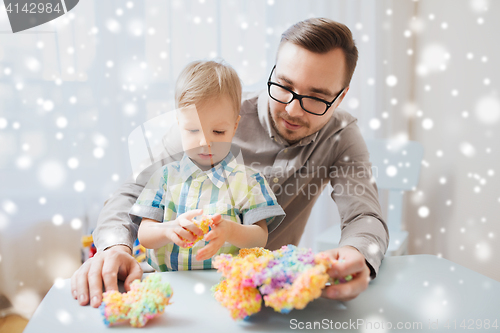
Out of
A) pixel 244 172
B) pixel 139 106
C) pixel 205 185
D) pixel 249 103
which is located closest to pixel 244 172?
pixel 244 172

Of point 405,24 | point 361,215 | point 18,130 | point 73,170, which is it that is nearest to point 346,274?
point 361,215

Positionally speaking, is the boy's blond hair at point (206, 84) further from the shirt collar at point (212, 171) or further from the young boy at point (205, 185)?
the shirt collar at point (212, 171)

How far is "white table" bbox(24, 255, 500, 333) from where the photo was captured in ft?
1.79

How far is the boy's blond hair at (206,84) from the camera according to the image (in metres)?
0.77

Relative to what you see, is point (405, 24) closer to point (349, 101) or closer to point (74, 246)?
point (349, 101)

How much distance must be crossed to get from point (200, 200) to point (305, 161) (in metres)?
0.49

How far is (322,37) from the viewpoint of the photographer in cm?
99

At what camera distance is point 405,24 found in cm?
218

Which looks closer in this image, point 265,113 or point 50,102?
point 265,113

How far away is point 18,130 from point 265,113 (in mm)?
1264

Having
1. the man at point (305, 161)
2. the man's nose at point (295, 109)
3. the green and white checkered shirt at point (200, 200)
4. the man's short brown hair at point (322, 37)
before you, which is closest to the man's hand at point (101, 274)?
the man at point (305, 161)

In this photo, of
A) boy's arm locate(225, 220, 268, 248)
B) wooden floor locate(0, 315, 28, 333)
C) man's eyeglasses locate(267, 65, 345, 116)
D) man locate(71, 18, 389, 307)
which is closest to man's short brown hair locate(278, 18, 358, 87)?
man locate(71, 18, 389, 307)

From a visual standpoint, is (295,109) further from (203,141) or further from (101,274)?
(101,274)

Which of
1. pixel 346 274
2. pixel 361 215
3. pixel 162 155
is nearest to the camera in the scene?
pixel 346 274
